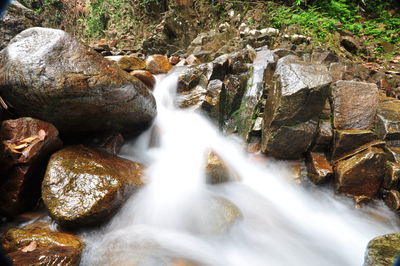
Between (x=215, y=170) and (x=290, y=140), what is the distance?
1671 mm

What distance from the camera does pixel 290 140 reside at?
4.61 m

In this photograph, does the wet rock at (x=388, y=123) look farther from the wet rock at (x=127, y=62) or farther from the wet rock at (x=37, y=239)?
the wet rock at (x=127, y=62)

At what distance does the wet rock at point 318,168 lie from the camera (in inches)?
168

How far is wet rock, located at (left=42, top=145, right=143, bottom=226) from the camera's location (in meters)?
2.85

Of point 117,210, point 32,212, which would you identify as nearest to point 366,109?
point 117,210

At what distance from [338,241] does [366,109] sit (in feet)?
8.81

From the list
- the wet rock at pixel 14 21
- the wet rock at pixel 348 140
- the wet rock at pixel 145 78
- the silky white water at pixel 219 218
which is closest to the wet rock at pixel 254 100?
the silky white water at pixel 219 218

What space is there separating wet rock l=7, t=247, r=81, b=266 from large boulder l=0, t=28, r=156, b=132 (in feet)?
6.84

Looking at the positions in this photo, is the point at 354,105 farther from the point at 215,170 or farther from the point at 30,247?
the point at 30,247

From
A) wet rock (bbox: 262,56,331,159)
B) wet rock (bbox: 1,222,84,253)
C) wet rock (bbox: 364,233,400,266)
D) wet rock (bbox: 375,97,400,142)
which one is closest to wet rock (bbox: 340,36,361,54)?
wet rock (bbox: 375,97,400,142)

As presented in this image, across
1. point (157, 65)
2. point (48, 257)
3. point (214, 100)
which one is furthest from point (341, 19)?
point (48, 257)

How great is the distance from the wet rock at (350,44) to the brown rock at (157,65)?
6325 mm

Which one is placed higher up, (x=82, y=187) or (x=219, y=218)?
(x=82, y=187)

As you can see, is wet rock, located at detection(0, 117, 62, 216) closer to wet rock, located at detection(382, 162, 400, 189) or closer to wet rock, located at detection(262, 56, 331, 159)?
wet rock, located at detection(262, 56, 331, 159)
